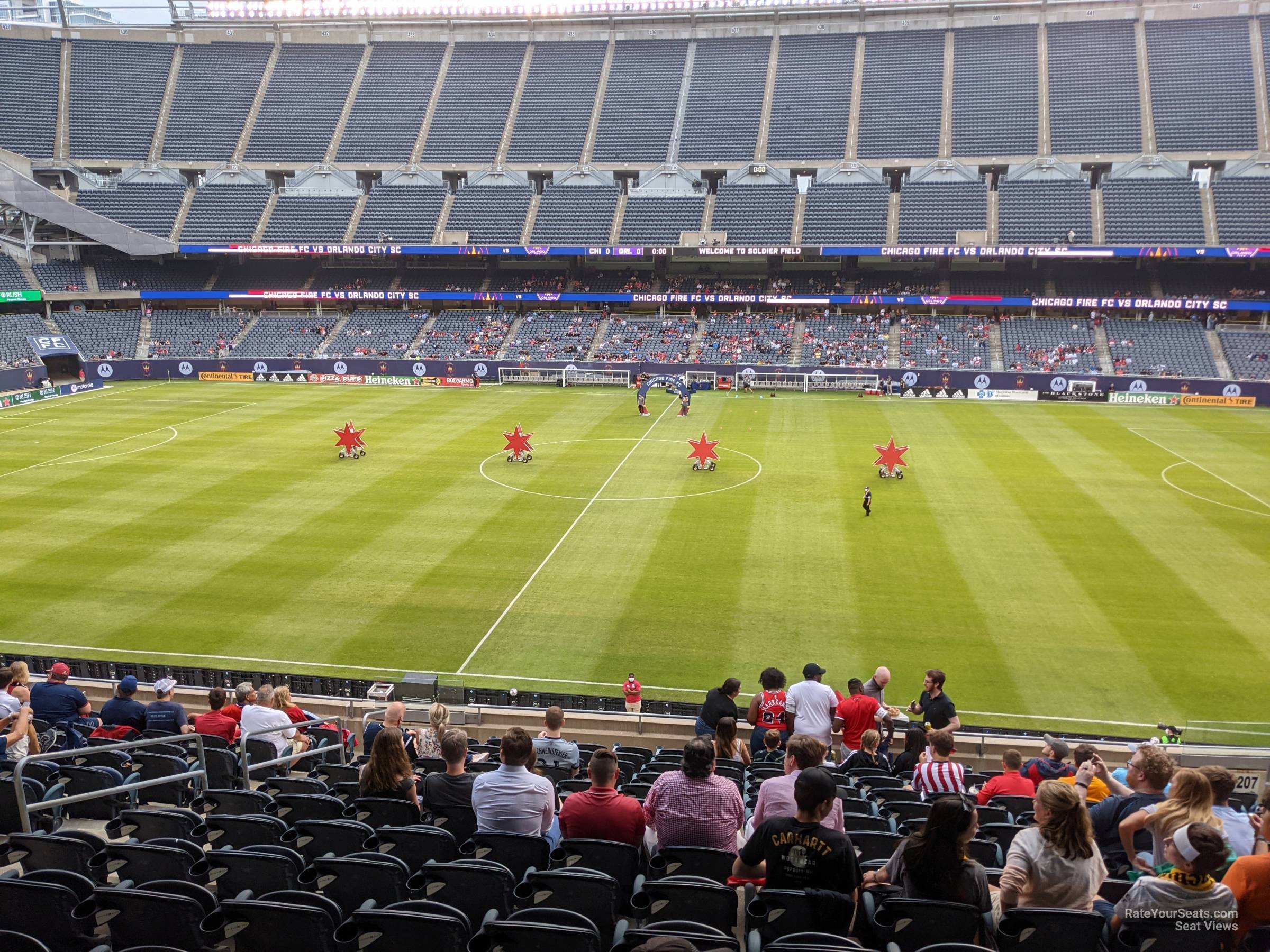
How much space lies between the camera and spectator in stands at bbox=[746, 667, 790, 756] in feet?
47.0

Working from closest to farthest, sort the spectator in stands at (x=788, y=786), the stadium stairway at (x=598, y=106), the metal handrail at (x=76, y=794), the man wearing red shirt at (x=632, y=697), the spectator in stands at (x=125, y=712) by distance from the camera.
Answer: the spectator in stands at (x=788, y=786)
the metal handrail at (x=76, y=794)
the spectator in stands at (x=125, y=712)
the man wearing red shirt at (x=632, y=697)
the stadium stairway at (x=598, y=106)

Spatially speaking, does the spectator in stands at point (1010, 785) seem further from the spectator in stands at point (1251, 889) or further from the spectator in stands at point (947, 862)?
the spectator in stands at point (947, 862)

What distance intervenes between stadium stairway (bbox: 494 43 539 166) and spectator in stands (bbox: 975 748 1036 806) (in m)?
68.4

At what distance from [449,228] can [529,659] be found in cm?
5994

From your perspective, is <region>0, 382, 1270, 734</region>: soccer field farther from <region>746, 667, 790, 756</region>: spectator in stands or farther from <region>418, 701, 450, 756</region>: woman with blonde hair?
<region>418, 701, 450, 756</region>: woman with blonde hair

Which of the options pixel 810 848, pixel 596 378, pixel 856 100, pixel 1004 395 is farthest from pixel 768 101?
pixel 810 848

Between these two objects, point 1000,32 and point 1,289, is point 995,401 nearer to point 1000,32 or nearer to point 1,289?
→ point 1000,32

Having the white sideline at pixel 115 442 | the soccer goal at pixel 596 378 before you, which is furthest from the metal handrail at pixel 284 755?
the soccer goal at pixel 596 378

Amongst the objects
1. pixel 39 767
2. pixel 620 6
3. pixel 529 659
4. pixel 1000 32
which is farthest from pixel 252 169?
pixel 39 767

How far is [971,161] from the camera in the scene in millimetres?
73625

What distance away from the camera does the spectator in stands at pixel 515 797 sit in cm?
862

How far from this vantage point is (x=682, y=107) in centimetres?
8300

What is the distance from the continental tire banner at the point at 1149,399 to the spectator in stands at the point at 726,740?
5403cm

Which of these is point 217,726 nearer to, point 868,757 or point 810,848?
point 868,757
